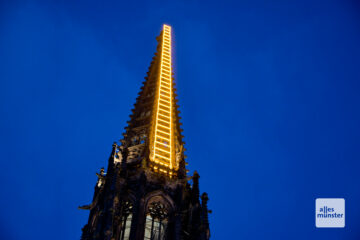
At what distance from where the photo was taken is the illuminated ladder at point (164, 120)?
43.5m

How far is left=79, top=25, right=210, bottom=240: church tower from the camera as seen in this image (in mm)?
35969

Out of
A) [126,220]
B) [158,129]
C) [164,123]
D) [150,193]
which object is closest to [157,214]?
[150,193]

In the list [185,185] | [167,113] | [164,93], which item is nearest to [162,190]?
[185,185]

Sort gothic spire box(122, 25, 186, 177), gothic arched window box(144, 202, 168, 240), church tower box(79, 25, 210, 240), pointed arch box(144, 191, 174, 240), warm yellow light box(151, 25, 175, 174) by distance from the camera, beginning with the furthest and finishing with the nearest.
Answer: warm yellow light box(151, 25, 175, 174) → gothic spire box(122, 25, 186, 177) → pointed arch box(144, 191, 174, 240) → gothic arched window box(144, 202, 168, 240) → church tower box(79, 25, 210, 240)

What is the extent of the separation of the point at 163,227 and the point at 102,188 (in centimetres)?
719

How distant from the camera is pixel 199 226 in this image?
36.9 m

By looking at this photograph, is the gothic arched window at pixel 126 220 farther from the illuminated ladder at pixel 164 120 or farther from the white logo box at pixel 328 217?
the white logo box at pixel 328 217

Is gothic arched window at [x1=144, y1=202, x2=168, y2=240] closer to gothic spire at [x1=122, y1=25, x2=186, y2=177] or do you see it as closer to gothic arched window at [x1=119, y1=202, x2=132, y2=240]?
gothic arched window at [x1=119, y1=202, x2=132, y2=240]

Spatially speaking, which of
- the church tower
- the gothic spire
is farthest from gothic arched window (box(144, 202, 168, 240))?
the gothic spire

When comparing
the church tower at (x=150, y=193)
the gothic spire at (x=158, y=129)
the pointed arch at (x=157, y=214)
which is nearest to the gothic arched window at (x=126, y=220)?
the church tower at (x=150, y=193)

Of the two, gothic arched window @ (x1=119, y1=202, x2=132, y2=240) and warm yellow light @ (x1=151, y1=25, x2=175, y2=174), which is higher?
warm yellow light @ (x1=151, y1=25, x2=175, y2=174)

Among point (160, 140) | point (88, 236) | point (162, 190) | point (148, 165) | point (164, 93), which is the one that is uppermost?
point (164, 93)

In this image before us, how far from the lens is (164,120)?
46.8 m

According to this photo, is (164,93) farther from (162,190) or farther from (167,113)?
(162,190)
